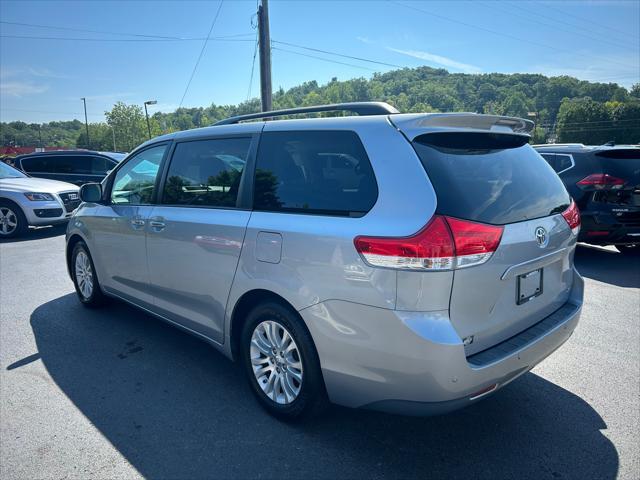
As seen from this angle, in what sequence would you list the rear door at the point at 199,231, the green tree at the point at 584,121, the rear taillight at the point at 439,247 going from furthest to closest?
the green tree at the point at 584,121 < the rear door at the point at 199,231 < the rear taillight at the point at 439,247

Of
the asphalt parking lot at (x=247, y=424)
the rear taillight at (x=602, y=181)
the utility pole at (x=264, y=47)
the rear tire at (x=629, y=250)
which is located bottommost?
the asphalt parking lot at (x=247, y=424)

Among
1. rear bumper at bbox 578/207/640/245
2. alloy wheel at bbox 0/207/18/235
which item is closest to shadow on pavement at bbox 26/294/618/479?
rear bumper at bbox 578/207/640/245

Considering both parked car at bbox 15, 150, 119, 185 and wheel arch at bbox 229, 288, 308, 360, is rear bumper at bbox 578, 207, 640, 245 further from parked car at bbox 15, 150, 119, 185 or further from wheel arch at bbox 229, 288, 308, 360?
parked car at bbox 15, 150, 119, 185

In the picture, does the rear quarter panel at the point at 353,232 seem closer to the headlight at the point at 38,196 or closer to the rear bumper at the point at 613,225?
the rear bumper at the point at 613,225

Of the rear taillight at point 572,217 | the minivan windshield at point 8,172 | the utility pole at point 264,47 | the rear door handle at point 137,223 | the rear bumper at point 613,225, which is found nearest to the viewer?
the rear taillight at point 572,217

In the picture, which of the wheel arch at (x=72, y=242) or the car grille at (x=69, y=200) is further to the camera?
the car grille at (x=69, y=200)

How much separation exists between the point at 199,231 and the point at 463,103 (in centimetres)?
5880

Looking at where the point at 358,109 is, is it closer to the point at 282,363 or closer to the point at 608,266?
the point at 282,363

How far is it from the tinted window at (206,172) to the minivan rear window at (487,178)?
137 centimetres

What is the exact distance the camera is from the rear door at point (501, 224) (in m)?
2.18

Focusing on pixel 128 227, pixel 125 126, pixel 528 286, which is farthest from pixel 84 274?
pixel 125 126

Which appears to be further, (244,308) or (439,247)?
(244,308)

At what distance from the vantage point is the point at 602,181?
642 cm

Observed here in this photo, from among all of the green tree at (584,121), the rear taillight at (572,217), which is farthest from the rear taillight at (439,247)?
the green tree at (584,121)
